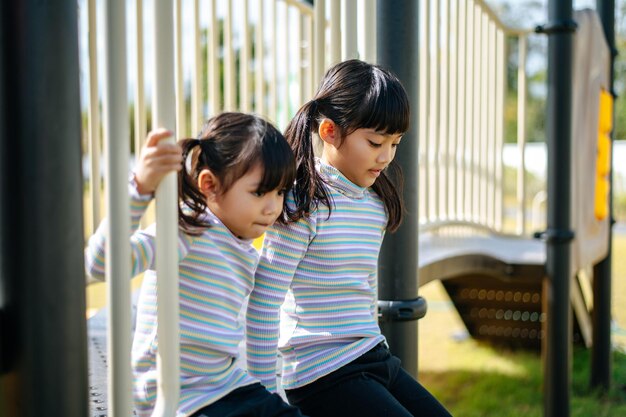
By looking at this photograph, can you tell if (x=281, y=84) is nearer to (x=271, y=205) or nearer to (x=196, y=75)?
(x=196, y=75)

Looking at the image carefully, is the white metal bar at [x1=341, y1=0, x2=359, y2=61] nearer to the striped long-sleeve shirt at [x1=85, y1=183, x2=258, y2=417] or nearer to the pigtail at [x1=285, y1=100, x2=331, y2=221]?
the pigtail at [x1=285, y1=100, x2=331, y2=221]

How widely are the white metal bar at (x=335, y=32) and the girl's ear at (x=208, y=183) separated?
0.66 m

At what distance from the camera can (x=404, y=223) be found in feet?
7.08

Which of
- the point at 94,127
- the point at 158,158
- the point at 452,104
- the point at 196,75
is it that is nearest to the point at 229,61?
the point at 196,75

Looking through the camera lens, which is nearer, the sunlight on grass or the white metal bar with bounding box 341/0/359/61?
the white metal bar with bounding box 341/0/359/61

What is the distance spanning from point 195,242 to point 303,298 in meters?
0.39

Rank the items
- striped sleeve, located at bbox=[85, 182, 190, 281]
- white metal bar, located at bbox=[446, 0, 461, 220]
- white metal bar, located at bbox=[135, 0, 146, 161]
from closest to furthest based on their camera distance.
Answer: striped sleeve, located at bbox=[85, 182, 190, 281] < white metal bar, located at bbox=[135, 0, 146, 161] < white metal bar, located at bbox=[446, 0, 461, 220]

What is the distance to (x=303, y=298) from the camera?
66.5 inches

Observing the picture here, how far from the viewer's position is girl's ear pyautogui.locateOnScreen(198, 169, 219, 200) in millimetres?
1402

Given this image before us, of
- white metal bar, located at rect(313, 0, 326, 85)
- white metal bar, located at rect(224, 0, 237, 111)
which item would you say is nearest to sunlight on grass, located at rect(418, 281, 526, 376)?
white metal bar, located at rect(224, 0, 237, 111)

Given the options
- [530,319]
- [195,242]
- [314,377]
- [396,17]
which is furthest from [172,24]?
[530,319]

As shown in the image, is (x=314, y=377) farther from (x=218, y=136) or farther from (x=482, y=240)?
(x=482, y=240)

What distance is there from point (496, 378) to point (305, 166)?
3864 mm

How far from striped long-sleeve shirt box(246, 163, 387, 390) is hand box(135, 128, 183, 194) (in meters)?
0.47
